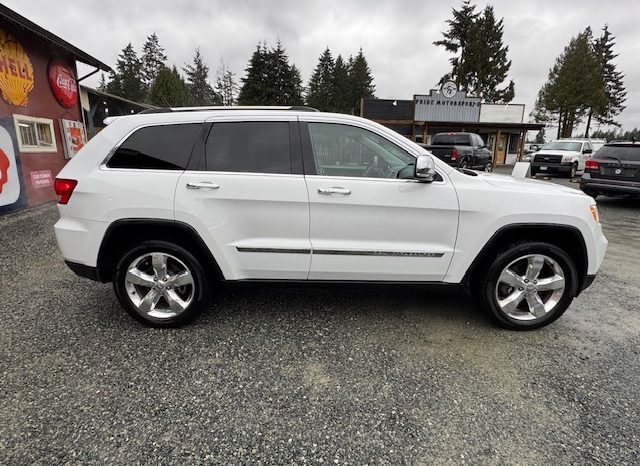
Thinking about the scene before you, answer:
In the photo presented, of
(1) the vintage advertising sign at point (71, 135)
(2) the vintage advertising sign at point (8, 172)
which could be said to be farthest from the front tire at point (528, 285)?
(1) the vintage advertising sign at point (71, 135)

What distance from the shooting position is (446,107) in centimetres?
2475

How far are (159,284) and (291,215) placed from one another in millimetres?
1276

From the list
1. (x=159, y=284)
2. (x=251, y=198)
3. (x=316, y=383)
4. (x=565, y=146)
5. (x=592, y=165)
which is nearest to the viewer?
(x=316, y=383)

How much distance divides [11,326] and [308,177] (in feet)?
9.51

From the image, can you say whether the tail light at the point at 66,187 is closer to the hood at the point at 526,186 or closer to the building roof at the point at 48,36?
the hood at the point at 526,186

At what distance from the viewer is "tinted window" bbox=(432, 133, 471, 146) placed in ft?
51.9

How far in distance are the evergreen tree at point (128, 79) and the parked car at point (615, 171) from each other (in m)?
57.5

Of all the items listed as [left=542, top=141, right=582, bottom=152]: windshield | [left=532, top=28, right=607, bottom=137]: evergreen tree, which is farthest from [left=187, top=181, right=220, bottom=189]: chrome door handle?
[left=532, top=28, right=607, bottom=137]: evergreen tree

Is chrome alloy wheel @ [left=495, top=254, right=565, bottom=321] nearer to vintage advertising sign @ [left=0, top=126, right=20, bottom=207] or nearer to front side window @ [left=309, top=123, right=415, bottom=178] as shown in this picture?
front side window @ [left=309, top=123, right=415, bottom=178]

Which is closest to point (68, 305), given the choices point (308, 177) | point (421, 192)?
point (308, 177)

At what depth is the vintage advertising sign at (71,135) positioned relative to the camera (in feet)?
32.1

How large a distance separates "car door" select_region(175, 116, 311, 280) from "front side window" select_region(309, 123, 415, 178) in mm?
201

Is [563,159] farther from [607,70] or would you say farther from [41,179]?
[607,70]

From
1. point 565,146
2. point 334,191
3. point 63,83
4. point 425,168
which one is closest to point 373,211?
point 334,191
